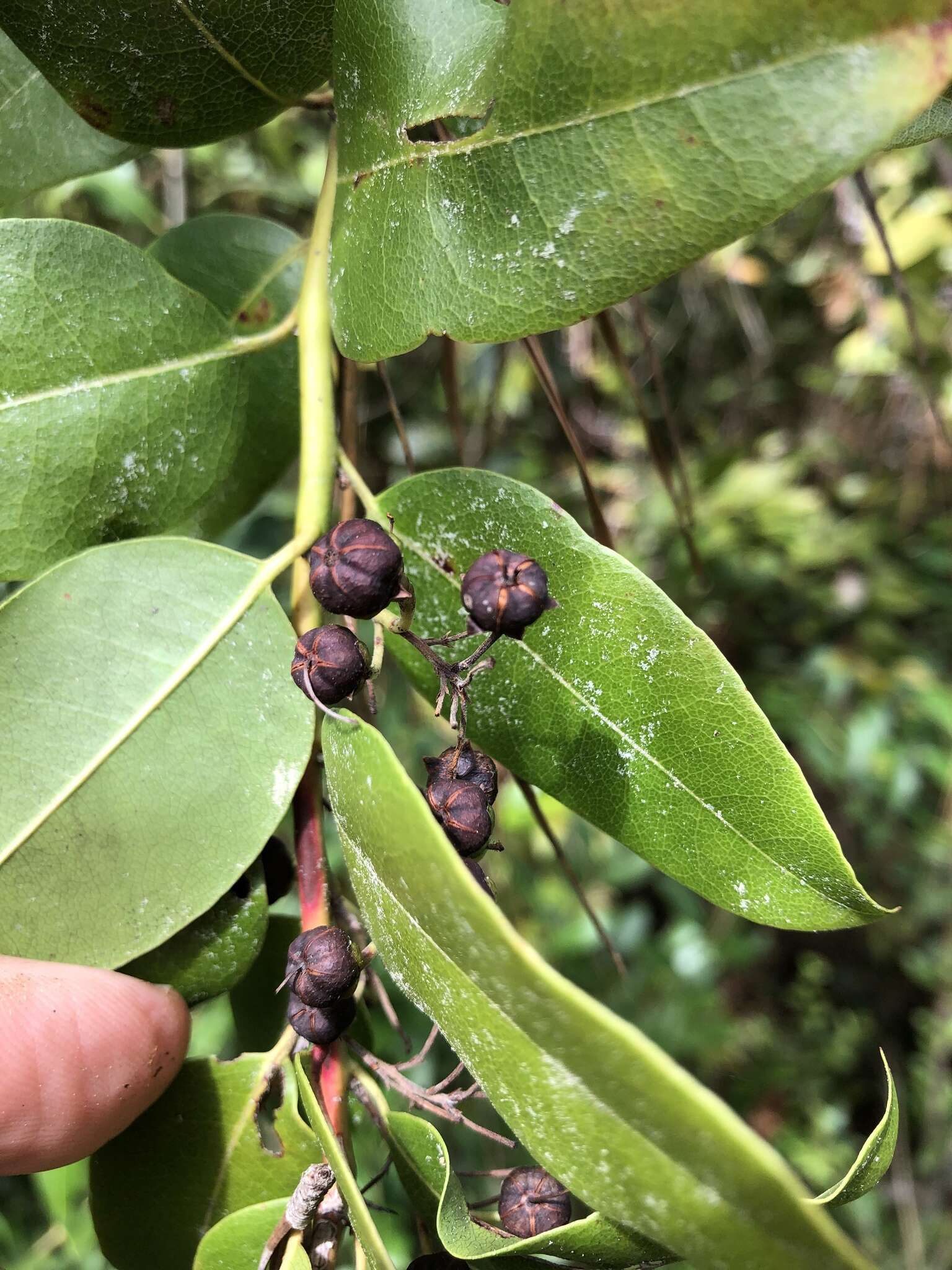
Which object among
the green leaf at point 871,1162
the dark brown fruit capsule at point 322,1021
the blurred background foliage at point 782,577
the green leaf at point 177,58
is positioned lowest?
the blurred background foliage at point 782,577

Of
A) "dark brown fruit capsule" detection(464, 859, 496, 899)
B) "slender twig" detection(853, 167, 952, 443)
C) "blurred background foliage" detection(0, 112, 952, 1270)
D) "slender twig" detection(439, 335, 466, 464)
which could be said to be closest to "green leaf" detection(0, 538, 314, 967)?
"dark brown fruit capsule" detection(464, 859, 496, 899)

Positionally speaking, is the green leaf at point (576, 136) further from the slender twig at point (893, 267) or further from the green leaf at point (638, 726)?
the slender twig at point (893, 267)

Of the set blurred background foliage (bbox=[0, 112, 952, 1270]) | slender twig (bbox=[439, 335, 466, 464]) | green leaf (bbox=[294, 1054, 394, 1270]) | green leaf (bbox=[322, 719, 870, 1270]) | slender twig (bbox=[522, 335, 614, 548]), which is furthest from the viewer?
blurred background foliage (bbox=[0, 112, 952, 1270])

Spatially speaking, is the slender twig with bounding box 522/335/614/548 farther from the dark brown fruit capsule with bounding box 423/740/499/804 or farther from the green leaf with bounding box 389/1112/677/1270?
the green leaf with bounding box 389/1112/677/1270

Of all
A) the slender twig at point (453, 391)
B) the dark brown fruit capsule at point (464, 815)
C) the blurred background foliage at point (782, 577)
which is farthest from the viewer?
the blurred background foliage at point (782, 577)

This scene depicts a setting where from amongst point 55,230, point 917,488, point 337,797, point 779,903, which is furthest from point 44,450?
point 917,488

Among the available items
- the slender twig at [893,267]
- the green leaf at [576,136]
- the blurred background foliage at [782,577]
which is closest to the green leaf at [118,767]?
the green leaf at [576,136]

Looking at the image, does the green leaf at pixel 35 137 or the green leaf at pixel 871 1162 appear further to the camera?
the green leaf at pixel 35 137
